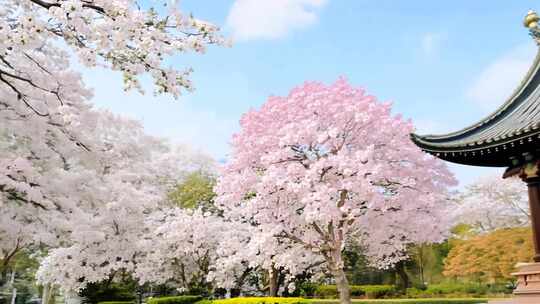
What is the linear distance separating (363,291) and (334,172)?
15131 millimetres

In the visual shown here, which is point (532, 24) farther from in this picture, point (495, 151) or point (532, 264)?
point (532, 264)

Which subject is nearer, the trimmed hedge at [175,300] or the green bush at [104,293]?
the trimmed hedge at [175,300]

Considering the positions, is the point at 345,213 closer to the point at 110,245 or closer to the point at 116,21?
the point at 110,245

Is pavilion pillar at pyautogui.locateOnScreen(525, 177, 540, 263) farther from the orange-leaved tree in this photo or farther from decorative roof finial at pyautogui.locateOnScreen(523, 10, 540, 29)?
the orange-leaved tree

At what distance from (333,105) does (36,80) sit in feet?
28.3

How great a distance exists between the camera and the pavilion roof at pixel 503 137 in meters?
7.29

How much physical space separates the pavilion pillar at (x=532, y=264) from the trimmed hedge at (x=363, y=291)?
66.9ft

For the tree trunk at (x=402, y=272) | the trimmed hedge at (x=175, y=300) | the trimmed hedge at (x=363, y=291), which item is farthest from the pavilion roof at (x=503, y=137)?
the tree trunk at (x=402, y=272)

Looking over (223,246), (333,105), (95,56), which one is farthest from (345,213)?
(95,56)

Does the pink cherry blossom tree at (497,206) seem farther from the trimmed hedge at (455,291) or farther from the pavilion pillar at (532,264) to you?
the pavilion pillar at (532,264)

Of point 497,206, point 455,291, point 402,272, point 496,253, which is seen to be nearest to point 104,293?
point 496,253

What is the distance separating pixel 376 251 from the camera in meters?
16.4

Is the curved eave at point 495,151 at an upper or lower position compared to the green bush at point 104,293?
upper

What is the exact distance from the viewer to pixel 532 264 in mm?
7215
